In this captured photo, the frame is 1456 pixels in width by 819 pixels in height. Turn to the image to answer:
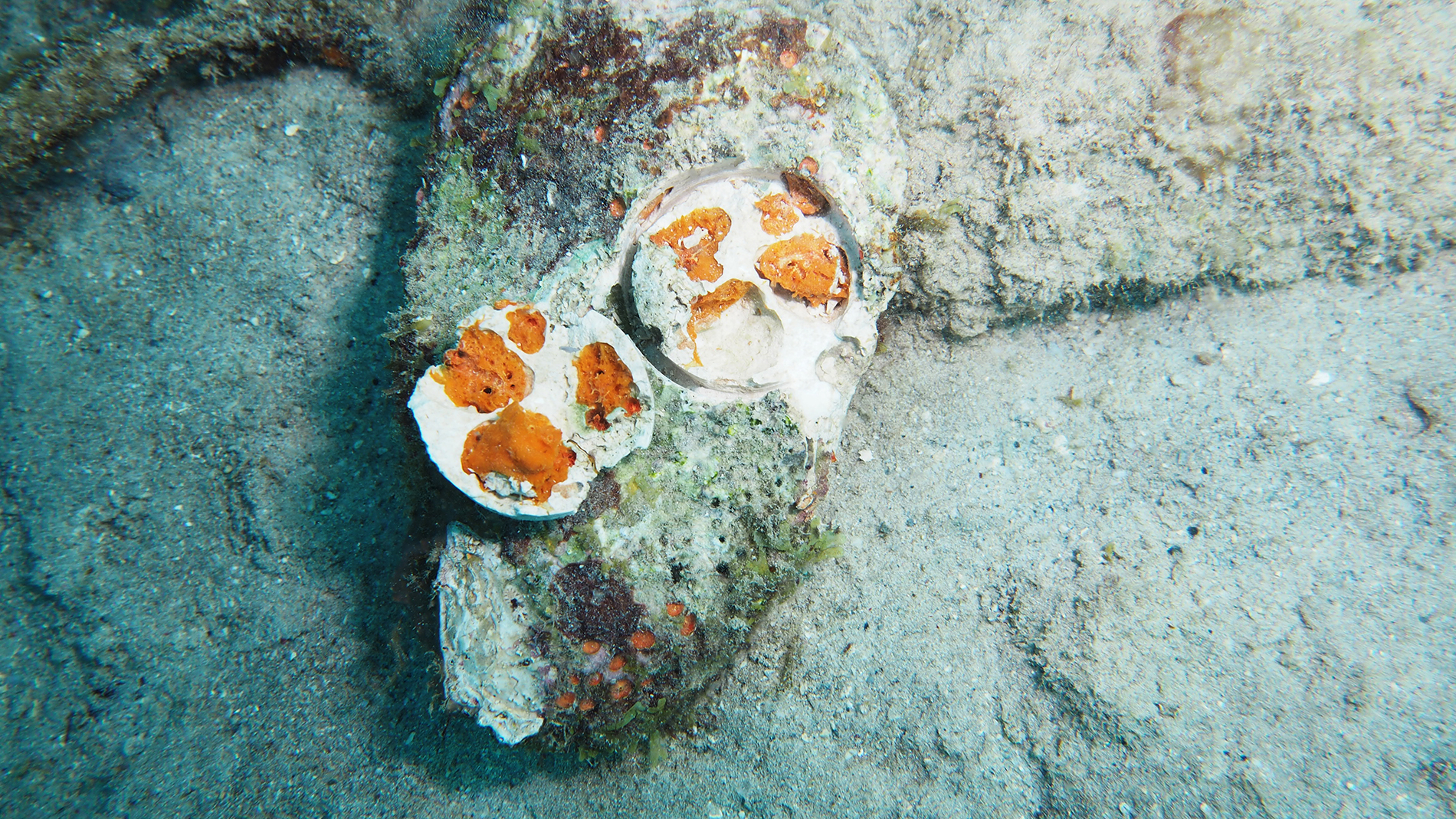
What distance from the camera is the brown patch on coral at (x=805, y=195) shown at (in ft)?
7.11

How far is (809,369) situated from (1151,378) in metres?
1.73

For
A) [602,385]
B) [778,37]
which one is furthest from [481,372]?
[778,37]

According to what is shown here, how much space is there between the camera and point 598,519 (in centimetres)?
206

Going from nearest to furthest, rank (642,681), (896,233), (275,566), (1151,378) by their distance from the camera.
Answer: (642,681) → (896,233) → (1151,378) → (275,566)

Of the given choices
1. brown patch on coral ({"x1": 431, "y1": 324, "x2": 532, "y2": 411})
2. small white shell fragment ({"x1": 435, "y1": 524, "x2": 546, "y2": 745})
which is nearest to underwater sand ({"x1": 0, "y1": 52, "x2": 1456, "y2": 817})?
small white shell fragment ({"x1": 435, "y1": 524, "x2": 546, "y2": 745})

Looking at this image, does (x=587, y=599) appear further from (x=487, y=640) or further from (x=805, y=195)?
(x=805, y=195)

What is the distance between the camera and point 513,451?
1.86 metres

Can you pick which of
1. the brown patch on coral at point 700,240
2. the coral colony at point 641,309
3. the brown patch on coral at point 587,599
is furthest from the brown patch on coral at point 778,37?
the brown patch on coral at point 587,599

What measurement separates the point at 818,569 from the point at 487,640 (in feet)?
5.07

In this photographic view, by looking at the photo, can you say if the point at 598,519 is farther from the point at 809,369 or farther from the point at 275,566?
the point at 275,566

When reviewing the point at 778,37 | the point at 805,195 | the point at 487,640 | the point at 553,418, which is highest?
the point at 778,37

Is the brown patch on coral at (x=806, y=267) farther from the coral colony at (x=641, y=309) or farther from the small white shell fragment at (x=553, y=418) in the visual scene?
the small white shell fragment at (x=553, y=418)

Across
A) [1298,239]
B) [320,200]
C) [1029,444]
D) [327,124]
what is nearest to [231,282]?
[320,200]

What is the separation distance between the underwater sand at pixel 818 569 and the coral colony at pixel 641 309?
0.53m
